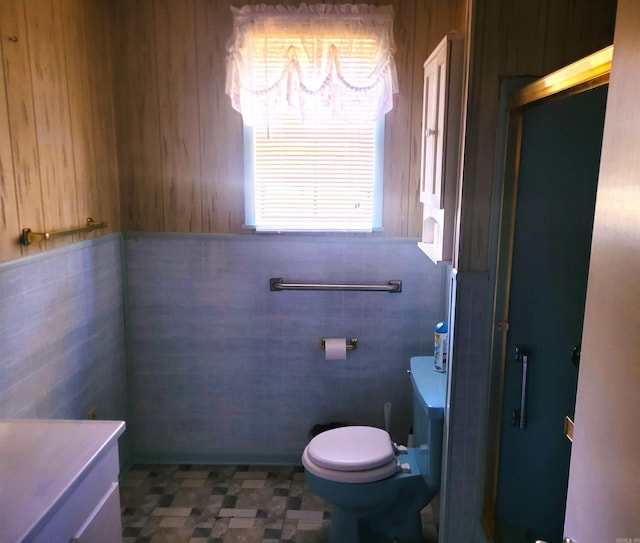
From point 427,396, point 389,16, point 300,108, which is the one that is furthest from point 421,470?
point 389,16

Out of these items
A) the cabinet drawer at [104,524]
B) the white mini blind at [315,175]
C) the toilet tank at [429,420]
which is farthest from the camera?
the white mini blind at [315,175]

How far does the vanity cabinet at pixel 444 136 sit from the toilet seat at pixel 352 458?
81 centimetres

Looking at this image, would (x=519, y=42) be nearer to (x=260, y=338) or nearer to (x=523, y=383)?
(x=523, y=383)

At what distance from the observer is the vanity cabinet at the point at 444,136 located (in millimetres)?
1859

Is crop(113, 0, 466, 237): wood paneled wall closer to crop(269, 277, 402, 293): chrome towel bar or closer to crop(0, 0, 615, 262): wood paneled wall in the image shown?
crop(0, 0, 615, 262): wood paneled wall

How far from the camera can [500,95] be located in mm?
1754

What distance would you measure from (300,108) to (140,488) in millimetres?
2034

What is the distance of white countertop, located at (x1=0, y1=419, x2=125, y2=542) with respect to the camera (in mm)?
1125

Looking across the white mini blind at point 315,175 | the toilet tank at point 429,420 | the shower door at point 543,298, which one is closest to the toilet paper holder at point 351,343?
the toilet tank at point 429,420

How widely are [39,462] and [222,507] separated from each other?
141 centimetres

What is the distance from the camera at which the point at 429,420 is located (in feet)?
6.84

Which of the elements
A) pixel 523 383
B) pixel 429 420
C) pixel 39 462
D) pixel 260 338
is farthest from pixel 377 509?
pixel 39 462

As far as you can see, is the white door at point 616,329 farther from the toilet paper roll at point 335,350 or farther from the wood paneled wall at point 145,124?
the toilet paper roll at point 335,350

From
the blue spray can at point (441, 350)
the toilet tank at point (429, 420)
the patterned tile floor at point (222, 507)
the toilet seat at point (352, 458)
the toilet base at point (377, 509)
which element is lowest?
the patterned tile floor at point (222, 507)
